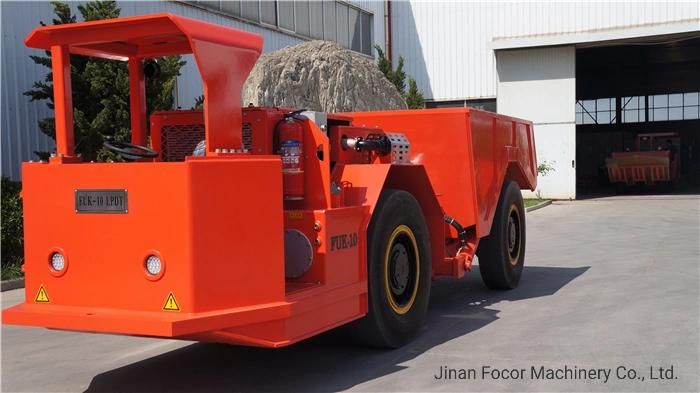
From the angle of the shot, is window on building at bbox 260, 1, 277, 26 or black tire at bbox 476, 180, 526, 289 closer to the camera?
black tire at bbox 476, 180, 526, 289

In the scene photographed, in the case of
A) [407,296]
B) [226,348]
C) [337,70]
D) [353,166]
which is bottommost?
[226,348]

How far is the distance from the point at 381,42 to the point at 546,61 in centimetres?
611

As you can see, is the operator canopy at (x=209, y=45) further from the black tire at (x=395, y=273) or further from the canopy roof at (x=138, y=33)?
the black tire at (x=395, y=273)

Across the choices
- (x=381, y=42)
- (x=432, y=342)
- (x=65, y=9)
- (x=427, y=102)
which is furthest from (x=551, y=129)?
(x=432, y=342)

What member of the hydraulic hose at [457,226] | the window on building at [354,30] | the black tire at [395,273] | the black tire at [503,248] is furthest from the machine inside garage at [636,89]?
the black tire at [395,273]

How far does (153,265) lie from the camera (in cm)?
443

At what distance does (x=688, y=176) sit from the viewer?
4056 centimetres

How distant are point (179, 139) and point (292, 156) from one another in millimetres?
1042

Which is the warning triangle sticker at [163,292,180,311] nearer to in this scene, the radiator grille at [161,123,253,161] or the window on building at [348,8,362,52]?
the radiator grille at [161,123,253,161]

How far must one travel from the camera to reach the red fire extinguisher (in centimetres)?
527

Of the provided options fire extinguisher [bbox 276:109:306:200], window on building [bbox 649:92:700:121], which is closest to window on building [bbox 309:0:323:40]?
fire extinguisher [bbox 276:109:306:200]

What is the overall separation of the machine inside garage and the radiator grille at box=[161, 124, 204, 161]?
71.6ft

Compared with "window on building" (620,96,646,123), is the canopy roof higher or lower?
lower

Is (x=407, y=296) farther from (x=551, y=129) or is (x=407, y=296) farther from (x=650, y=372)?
(x=551, y=129)
